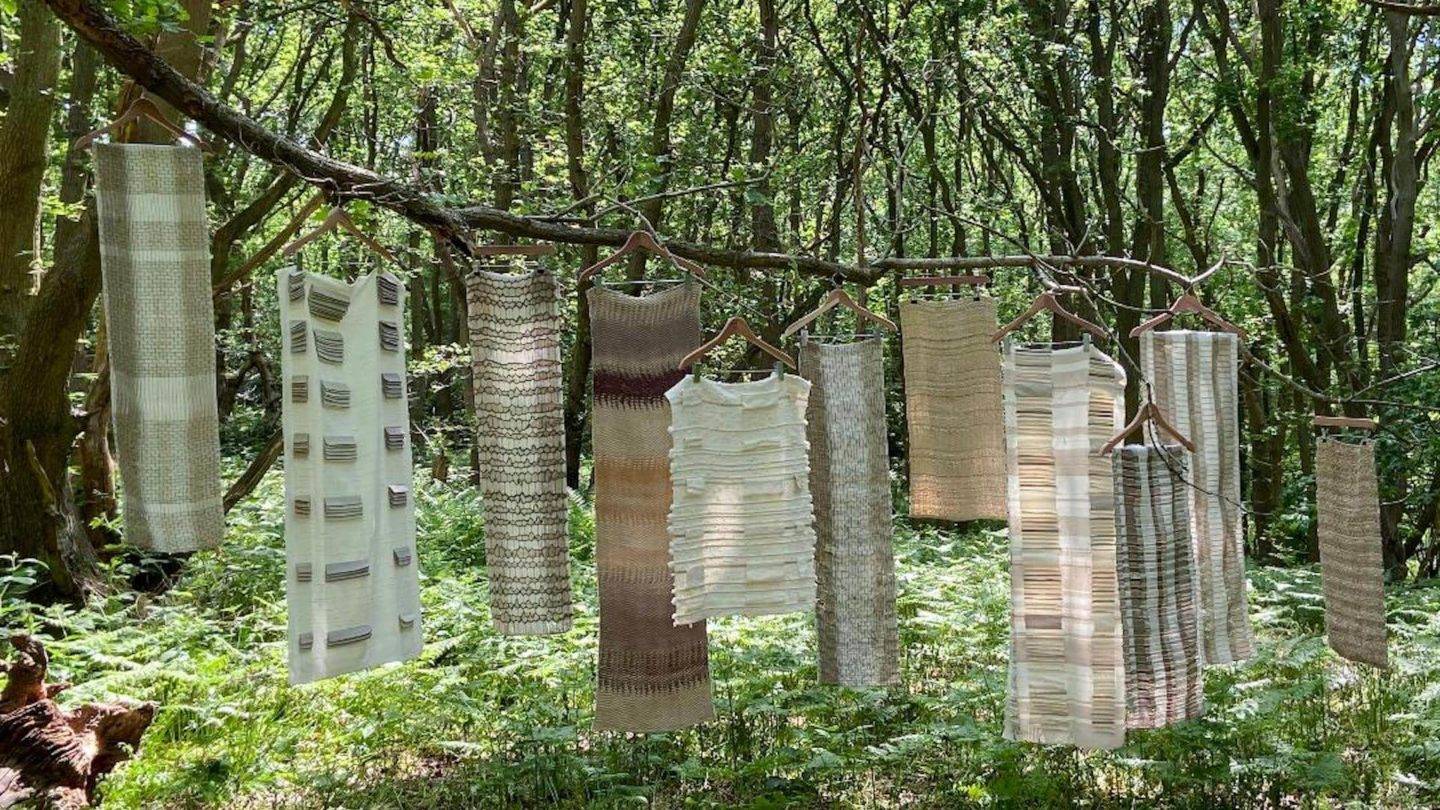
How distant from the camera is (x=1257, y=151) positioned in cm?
842

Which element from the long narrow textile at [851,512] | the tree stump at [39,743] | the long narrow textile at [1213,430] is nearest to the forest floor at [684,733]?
the tree stump at [39,743]

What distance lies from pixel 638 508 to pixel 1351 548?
2706mm

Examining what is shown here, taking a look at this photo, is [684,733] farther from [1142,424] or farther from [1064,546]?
[1142,424]

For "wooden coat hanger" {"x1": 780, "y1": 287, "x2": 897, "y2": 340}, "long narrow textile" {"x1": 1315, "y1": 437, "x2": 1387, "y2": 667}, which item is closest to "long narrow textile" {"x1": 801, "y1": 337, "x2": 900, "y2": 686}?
"wooden coat hanger" {"x1": 780, "y1": 287, "x2": 897, "y2": 340}

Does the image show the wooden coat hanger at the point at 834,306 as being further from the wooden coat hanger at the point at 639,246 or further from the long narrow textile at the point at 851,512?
the wooden coat hanger at the point at 639,246

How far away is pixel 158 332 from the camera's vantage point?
253 centimetres

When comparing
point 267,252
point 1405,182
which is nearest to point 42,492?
point 267,252

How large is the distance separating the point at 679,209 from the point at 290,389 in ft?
26.9

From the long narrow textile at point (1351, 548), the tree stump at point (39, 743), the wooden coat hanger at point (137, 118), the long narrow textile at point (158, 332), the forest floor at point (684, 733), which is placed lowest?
the forest floor at point (684, 733)

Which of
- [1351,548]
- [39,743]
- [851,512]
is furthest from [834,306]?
[39,743]

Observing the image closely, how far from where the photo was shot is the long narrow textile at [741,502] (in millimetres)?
3025

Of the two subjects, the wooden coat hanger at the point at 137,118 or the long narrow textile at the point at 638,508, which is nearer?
the wooden coat hanger at the point at 137,118

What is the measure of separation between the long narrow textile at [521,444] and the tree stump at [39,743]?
1.68m

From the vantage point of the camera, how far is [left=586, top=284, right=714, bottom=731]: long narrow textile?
3.06 metres
